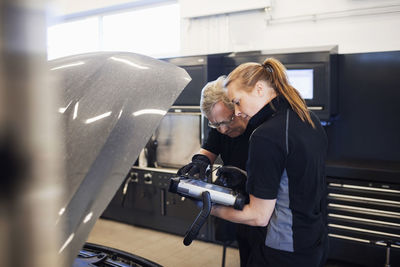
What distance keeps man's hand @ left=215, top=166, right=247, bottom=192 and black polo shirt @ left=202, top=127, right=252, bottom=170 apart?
0.21 meters

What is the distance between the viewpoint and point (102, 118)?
0.71 metres

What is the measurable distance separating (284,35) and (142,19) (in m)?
2.20

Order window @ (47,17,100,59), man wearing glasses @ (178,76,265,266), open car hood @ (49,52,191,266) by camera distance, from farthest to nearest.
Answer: window @ (47,17,100,59), man wearing glasses @ (178,76,265,266), open car hood @ (49,52,191,266)

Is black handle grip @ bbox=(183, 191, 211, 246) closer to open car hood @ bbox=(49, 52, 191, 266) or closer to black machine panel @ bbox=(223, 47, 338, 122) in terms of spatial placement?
open car hood @ bbox=(49, 52, 191, 266)

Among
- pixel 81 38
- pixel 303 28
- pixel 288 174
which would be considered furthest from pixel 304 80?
pixel 81 38

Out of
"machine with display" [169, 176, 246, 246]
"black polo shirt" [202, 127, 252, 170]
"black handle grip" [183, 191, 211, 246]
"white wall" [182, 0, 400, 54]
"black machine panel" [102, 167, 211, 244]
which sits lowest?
"black machine panel" [102, 167, 211, 244]

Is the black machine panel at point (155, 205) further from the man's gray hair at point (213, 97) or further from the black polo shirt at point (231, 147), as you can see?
the man's gray hair at point (213, 97)

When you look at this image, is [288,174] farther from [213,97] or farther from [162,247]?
[162,247]

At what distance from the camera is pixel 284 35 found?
12.8 feet

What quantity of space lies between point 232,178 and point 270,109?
38 cm

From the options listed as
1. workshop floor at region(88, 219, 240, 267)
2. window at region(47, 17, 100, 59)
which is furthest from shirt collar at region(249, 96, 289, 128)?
window at region(47, 17, 100, 59)

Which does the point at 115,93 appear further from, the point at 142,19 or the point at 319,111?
the point at 142,19

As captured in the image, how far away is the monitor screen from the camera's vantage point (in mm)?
3285

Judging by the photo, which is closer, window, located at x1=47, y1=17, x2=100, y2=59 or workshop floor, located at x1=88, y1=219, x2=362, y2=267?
workshop floor, located at x1=88, y1=219, x2=362, y2=267
